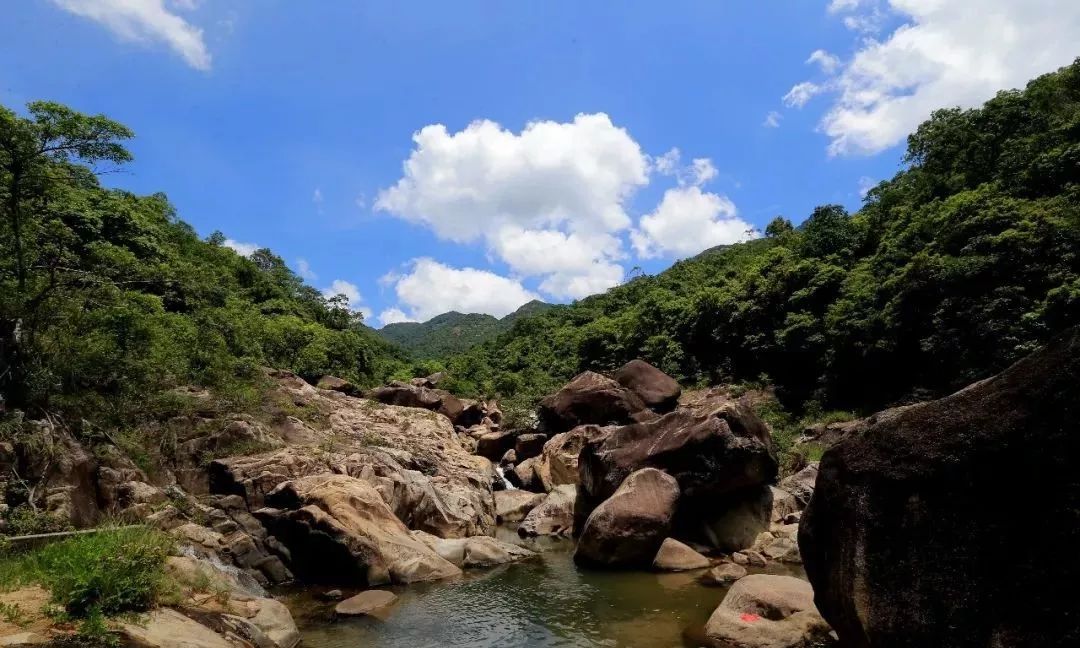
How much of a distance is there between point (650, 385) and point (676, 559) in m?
19.1

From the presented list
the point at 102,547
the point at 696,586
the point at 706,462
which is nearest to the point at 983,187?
the point at 706,462

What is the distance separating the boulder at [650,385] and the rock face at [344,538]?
65.3 feet

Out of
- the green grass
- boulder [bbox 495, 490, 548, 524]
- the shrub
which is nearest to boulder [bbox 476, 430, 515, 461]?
boulder [bbox 495, 490, 548, 524]

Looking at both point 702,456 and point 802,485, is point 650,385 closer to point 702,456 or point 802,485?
point 802,485

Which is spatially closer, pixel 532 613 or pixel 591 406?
pixel 532 613

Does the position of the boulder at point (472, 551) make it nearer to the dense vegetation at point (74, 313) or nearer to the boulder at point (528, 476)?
the dense vegetation at point (74, 313)

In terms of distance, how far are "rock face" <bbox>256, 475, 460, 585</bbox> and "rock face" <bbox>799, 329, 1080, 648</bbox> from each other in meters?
11.3

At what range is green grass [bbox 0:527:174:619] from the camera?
7.78m

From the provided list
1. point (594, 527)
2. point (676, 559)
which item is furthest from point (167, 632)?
point (676, 559)

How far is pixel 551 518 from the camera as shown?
24391mm

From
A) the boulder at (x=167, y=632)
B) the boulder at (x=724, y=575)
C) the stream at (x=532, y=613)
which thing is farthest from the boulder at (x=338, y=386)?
the boulder at (x=167, y=632)

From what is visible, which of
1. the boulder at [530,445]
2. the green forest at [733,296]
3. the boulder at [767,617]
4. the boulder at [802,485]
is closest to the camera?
the boulder at [767,617]

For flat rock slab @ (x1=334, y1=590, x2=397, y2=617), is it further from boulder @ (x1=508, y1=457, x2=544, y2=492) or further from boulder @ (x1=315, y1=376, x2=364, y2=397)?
boulder @ (x1=315, y1=376, x2=364, y2=397)

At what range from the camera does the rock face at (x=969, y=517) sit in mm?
5930
